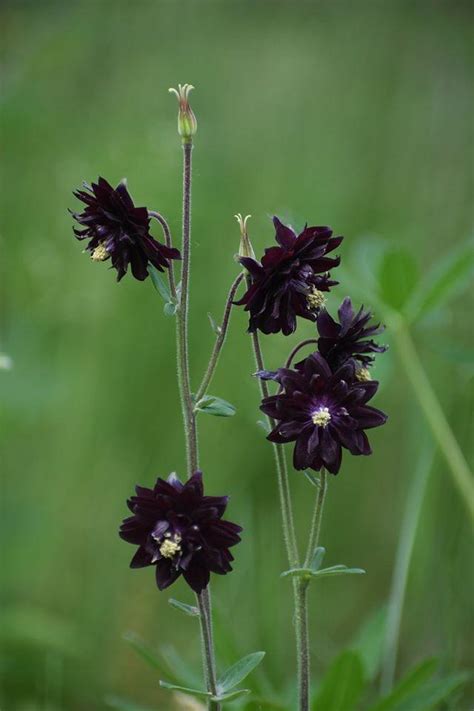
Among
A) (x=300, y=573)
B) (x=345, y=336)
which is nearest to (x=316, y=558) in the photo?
(x=300, y=573)

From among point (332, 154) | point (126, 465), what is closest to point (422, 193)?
point (332, 154)

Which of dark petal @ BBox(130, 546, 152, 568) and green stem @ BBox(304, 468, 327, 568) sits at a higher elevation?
green stem @ BBox(304, 468, 327, 568)

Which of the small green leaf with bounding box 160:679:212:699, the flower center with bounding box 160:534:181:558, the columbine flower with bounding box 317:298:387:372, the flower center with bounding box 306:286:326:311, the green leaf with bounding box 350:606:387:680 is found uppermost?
the flower center with bounding box 306:286:326:311

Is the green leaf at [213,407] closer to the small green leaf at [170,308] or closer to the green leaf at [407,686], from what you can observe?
the small green leaf at [170,308]

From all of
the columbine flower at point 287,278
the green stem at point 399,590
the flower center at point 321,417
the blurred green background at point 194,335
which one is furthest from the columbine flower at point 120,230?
the green stem at point 399,590

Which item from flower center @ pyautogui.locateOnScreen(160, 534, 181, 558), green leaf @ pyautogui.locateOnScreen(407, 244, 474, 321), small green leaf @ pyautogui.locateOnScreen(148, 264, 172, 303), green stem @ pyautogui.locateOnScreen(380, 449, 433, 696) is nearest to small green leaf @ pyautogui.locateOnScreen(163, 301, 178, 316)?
small green leaf @ pyautogui.locateOnScreen(148, 264, 172, 303)

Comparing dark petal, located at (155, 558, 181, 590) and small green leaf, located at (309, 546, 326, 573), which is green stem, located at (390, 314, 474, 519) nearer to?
small green leaf, located at (309, 546, 326, 573)

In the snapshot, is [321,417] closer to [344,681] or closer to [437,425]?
[344,681]
